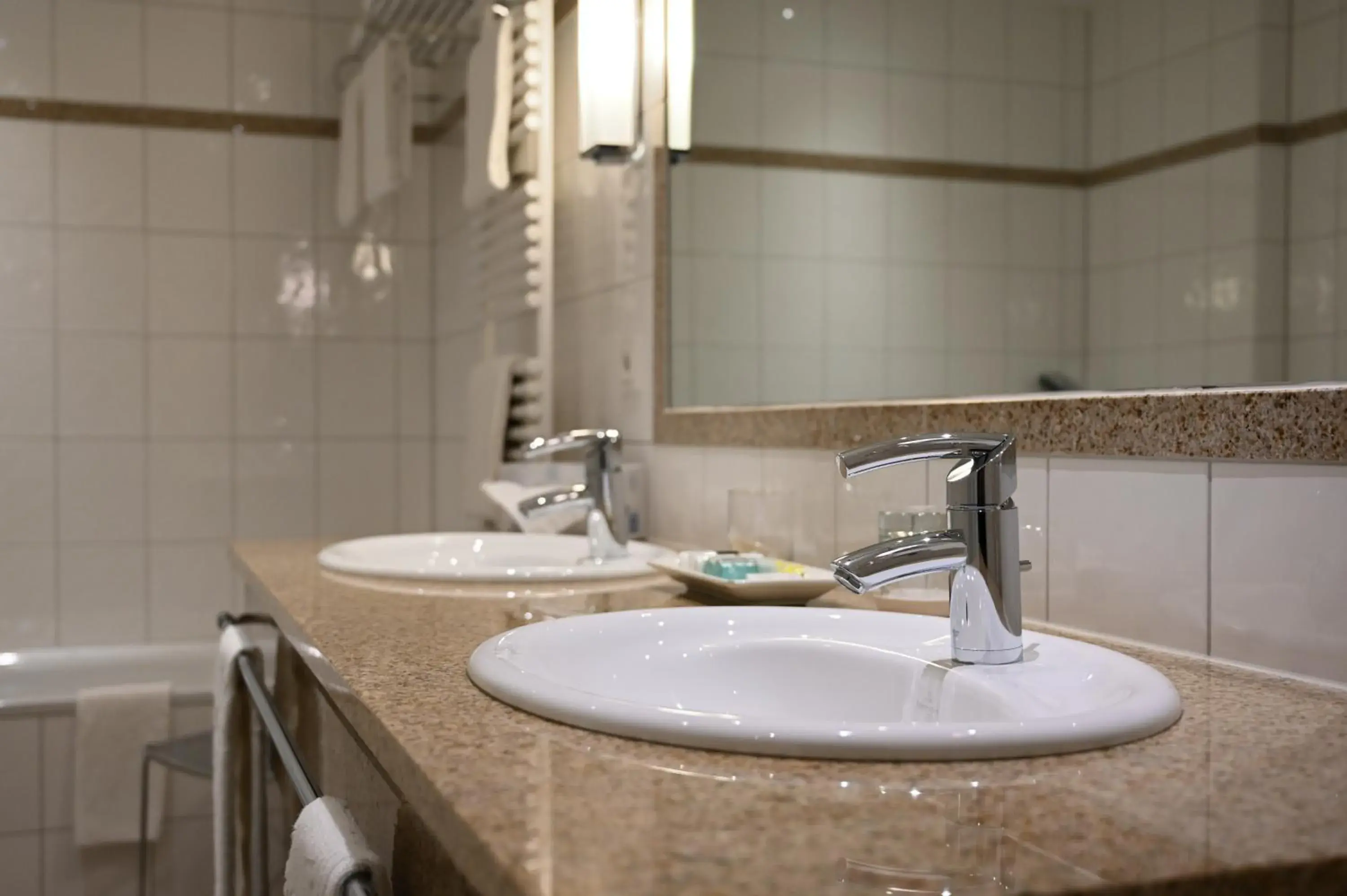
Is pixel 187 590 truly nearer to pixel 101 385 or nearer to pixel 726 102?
pixel 101 385

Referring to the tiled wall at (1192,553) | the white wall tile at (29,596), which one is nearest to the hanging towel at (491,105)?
the tiled wall at (1192,553)

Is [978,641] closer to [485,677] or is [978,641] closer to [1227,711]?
[1227,711]

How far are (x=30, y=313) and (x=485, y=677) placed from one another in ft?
9.16

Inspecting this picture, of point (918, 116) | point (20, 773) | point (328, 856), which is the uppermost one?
point (918, 116)

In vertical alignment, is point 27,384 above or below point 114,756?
above

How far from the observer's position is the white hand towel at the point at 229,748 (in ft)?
4.99

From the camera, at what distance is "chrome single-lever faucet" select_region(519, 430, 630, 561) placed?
1588 mm

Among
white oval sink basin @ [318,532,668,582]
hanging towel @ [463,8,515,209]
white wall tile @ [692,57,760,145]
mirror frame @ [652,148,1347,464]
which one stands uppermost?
hanging towel @ [463,8,515,209]

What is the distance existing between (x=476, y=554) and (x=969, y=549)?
111 cm

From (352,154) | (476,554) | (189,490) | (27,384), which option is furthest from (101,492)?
(476,554)

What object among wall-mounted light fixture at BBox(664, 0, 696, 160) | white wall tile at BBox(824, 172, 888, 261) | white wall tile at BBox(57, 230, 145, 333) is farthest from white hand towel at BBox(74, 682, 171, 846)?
white wall tile at BBox(824, 172, 888, 261)

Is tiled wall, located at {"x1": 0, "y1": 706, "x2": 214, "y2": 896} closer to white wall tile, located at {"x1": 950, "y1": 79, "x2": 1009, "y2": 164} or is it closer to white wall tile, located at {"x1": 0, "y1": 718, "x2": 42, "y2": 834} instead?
white wall tile, located at {"x1": 0, "y1": 718, "x2": 42, "y2": 834}

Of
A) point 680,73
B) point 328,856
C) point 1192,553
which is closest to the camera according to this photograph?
point 328,856

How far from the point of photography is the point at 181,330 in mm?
3234
